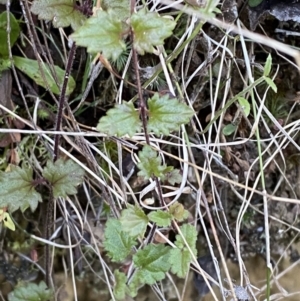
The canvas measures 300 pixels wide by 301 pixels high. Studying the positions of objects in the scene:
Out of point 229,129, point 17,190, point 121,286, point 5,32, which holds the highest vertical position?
point 5,32

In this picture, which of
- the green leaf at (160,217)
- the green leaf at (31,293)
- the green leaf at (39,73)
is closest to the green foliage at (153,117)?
the green leaf at (160,217)

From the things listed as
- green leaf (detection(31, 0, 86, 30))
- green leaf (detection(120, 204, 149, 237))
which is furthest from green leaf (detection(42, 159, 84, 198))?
green leaf (detection(31, 0, 86, 30))

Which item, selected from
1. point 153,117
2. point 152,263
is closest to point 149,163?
point 153,117

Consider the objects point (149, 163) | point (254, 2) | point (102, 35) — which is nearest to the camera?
point (102, 35)

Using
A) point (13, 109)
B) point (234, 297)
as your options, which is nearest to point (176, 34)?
point (13, 109)

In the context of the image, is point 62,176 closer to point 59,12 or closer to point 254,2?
point 59,12

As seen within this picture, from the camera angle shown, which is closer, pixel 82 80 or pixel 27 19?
pixel 27 19

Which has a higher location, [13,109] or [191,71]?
[191,71]

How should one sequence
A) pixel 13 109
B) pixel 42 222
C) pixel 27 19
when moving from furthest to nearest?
1. pixel 42 222
2. pixel 13 109
3. pixel 27 19

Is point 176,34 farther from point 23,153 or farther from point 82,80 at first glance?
point 23,153
